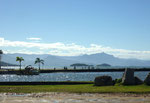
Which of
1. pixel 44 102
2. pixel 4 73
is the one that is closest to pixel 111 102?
pixel 44 102

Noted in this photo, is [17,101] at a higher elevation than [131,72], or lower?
lower

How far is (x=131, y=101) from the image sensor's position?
63.1 ft

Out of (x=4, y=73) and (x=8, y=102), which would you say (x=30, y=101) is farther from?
(x=4, y=73)

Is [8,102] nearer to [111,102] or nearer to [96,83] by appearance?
[111,102]

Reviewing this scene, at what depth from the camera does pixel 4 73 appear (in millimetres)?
133500

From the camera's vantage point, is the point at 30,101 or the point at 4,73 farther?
the point at 4,73

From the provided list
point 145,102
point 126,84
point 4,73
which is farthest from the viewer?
point 4,73

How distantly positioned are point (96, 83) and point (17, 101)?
51.4 feet

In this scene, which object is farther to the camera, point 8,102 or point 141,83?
point 141,83

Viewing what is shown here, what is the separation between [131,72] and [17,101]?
17938 mm

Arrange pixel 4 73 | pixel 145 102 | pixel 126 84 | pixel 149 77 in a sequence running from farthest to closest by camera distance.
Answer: pixel 4 73
pixel 126 84
pixel 149 77
pixel 145 102

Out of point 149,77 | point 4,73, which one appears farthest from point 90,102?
point 4,73

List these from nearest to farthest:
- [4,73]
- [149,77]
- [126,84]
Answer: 1. [149,77]
2. [126,84]
3. [4,73]

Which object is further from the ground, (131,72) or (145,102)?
(131,72)
